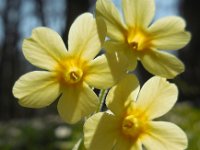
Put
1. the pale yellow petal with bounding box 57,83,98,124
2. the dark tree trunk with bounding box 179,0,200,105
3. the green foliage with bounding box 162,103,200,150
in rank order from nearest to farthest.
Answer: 1. the pale yellow petal with bounding box 57,83,98,124
2. the green foliage with bounding box 162,103,200,150
3. the dark tree trunk with bounding box 179,0,200,105

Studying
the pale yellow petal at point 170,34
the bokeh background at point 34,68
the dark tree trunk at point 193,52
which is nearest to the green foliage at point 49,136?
the bokeh background at point 34,68

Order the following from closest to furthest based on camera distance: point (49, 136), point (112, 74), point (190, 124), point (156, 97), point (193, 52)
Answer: point (112, 74), point (156, 97), point (190, 124), point (49, 136), point (193, 52)

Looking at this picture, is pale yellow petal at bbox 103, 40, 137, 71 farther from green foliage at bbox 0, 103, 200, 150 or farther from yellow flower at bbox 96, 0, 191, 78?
green foliage at bbox 0, 103, 200, 150

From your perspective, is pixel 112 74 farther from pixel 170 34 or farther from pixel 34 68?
pixel 34 68

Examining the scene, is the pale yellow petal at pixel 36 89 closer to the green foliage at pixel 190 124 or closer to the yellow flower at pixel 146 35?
the yellow flower at pixel 146 35

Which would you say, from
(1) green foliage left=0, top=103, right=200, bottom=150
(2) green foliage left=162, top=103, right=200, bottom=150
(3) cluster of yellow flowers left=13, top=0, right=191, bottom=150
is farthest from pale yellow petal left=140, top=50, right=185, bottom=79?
(1) green foliage left=0, top=103, right=200, bottom=150

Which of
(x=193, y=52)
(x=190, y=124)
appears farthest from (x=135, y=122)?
(x=193, y=52)

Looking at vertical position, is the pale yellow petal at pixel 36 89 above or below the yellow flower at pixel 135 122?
above
